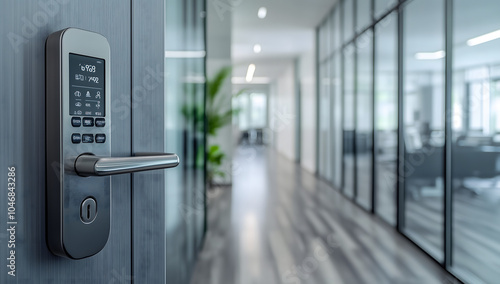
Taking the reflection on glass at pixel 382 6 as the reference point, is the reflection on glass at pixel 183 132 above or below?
below

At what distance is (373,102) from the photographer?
4102 millimetres

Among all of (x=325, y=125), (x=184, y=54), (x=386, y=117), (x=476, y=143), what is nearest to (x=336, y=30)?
(x=325, y=125)

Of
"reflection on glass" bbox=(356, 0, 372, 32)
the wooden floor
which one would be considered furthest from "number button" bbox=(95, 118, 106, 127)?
"reflection on glass" bbox=(356, 0, 372, 32)

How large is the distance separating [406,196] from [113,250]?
126 inches

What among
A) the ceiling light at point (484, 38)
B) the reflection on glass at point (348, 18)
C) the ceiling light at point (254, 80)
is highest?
the ceiling light at point (254, 80)

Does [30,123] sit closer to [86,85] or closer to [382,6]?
[86,85]

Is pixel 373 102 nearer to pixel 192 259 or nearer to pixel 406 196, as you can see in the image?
pixel 406 196

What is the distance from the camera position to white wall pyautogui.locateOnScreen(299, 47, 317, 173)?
7673 millimetres

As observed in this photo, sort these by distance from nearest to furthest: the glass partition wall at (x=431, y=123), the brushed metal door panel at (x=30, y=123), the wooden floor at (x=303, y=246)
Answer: the brushed metal door panel at (x=30, y=123)
the glass partition wall at (x=431, y=123)
the wooden floor at (x=303, y=246)

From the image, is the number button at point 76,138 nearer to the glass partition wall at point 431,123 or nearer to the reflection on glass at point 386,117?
the glass partition wall at point 431,123

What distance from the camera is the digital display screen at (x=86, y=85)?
410 millimetres

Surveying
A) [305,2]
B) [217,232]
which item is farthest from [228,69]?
[217,232]

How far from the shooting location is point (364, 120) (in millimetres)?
4484

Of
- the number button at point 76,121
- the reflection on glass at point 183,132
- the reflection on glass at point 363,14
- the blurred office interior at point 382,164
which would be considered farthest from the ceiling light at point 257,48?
the number button at point 76,121
